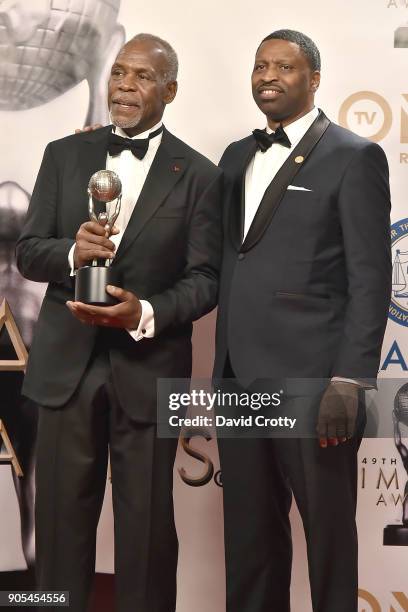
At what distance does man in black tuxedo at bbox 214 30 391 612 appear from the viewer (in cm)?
231

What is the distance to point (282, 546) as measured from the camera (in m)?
2.51

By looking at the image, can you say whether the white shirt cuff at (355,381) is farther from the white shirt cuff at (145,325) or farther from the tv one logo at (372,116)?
the tv one logo at (372,116)

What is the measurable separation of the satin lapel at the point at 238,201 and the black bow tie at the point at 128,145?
285mm

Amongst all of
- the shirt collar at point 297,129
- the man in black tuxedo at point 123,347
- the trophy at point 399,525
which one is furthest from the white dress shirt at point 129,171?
the trophy at point 399,525

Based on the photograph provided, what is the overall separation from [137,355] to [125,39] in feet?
3.99

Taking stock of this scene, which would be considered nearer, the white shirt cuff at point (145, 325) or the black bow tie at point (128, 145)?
the white shirt cuff at point (145, 325)

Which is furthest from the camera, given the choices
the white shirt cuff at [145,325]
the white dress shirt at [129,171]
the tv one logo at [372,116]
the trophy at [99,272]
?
the tv one logo at [372,116]

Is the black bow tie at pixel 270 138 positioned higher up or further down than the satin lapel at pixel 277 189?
higher up

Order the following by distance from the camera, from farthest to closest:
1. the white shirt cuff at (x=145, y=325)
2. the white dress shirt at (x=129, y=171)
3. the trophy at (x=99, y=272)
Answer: the white dress shirt at (x=129, y=171), the white shirt cuff at (x=145, y=325), the trophy at (x=99, y=272)

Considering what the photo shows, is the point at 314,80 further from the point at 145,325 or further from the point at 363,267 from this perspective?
the point at 145,325

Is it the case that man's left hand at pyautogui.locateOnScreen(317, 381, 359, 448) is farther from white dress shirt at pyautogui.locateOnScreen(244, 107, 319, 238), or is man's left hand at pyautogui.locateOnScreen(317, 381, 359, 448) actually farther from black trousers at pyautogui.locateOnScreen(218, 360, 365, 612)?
white dress shirt at pyautogui.locateOnScreen(244, 107, 319, 238)

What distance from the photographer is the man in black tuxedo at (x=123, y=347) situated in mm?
2338

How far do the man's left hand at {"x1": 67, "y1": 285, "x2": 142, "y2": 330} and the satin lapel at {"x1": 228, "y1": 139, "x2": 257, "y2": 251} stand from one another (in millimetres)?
373

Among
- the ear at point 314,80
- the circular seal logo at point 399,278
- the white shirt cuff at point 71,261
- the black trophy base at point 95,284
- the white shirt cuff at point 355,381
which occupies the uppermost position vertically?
the ear at point 314,80
